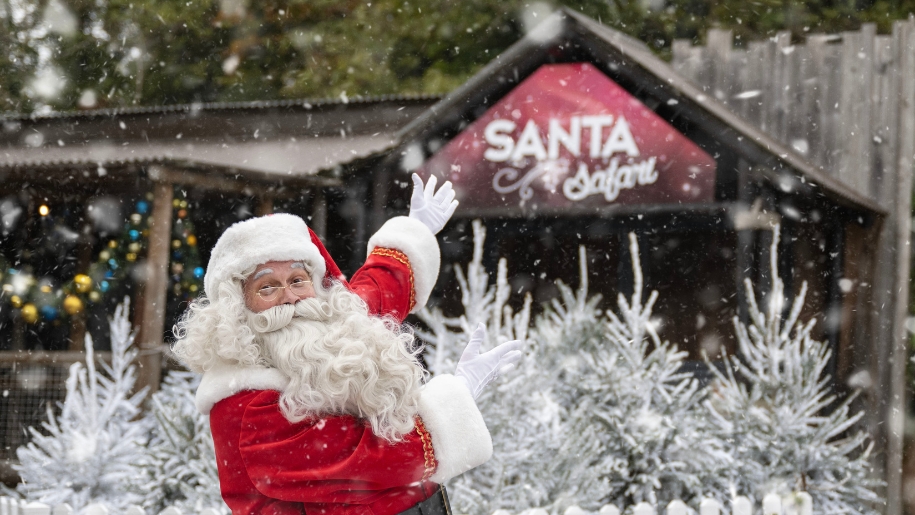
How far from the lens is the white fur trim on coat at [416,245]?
9.19 feet

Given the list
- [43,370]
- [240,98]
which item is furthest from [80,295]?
[240,98]

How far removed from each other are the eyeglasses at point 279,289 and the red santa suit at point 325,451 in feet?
0.58

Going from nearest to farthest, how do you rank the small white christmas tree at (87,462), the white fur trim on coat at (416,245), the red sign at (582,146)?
1. the white fur trim on coat at (416,245)
2. the small white christmas tree at (87,462)
3. the red sign at (582,146)

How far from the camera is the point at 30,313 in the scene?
1025 centimetres

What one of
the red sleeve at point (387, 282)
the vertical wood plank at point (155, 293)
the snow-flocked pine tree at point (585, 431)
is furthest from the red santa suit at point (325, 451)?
the vertical wood plank at point (155, 293)

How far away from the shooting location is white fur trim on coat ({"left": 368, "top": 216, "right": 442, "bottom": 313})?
280cm

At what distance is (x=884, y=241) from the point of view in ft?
25.2

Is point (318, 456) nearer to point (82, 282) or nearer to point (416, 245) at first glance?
point (416, 245)

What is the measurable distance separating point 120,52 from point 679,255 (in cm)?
1617

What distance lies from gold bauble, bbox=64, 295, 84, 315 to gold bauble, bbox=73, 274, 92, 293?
5.1 inches

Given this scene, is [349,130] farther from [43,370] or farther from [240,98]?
[240,98]

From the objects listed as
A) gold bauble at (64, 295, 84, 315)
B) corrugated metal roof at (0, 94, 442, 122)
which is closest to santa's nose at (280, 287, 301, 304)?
corrugated metal roof at (0, 94, 442, 122)

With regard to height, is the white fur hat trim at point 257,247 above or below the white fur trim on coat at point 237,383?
above

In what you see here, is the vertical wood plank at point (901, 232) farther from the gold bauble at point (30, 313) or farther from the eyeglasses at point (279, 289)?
the gold bauble at point (30, 313)
